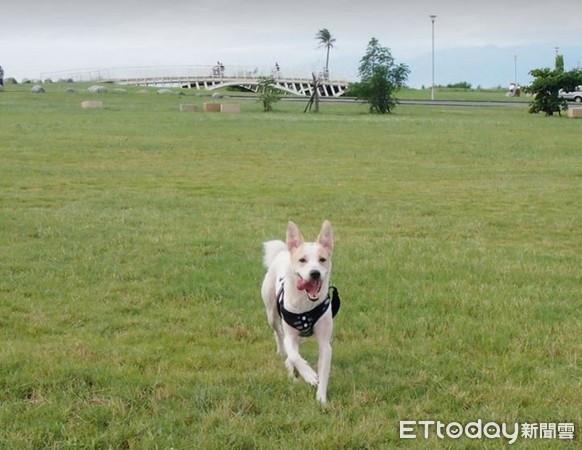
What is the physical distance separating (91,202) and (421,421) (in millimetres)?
10078

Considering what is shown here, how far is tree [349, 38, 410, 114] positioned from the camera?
48.2 meters

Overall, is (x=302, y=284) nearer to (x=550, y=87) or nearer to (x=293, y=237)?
(x=293, y=237)

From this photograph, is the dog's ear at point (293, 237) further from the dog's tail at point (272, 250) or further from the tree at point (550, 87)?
the tree at point (550, 87)

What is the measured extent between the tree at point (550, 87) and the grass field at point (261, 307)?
2923 cm

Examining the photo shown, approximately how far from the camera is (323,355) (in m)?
5.31

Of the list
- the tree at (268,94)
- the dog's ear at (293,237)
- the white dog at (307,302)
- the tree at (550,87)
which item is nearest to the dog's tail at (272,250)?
the white dog at (307,302)

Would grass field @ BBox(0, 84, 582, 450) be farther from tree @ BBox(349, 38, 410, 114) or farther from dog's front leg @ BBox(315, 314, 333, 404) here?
tree @ BBox(349, 38, 410, 114)

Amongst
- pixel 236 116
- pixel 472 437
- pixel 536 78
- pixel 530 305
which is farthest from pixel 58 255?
pixel 536 78

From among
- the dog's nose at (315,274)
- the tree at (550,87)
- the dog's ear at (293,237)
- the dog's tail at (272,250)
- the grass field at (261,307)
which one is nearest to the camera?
the grass field at (261,307)

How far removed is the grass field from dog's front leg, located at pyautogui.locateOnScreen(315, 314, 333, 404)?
124 millimetres

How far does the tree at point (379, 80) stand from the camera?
4822 centimetres

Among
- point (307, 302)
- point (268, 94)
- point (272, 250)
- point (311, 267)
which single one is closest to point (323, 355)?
point (307, 302)

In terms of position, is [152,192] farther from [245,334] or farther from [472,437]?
[472,437]

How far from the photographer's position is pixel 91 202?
13883 millimetres
